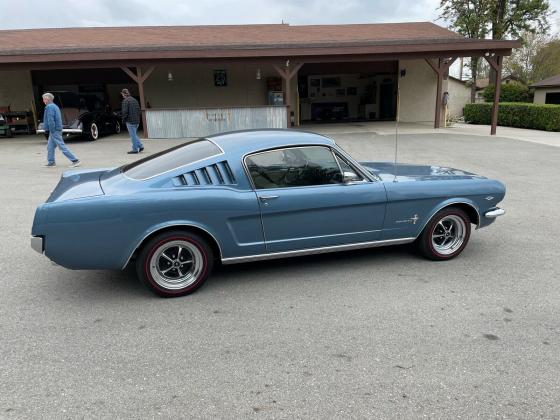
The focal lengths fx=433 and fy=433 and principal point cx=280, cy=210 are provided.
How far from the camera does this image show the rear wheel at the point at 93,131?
15.7 metres

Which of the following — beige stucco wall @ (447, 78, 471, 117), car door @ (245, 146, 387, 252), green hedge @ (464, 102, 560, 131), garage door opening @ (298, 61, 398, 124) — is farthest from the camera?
beige stucco wall @ (447, 78, 471, 117)

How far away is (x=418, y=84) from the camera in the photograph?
22797 mm

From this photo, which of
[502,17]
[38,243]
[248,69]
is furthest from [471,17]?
[38,243]

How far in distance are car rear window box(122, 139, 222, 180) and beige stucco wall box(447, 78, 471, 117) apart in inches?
1257

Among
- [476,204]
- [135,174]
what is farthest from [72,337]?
[476,204]

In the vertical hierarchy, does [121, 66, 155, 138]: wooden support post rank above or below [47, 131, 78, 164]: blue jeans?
above

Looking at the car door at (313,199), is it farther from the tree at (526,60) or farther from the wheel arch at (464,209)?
the tree at (526,60)

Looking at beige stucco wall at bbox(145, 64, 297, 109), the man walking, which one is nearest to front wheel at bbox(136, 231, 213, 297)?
the man walking

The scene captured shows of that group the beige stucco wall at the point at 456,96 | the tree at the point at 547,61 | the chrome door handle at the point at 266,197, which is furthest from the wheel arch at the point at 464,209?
the tree at the point at 547,61

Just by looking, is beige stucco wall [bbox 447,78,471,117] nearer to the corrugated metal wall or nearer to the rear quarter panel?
the corrugated metal wall

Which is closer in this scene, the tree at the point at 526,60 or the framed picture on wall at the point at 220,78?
the framed picture on wall at the point at 220,78

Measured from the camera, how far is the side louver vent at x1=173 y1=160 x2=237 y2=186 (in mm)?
3795

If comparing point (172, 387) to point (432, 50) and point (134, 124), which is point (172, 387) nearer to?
point (134, 124)

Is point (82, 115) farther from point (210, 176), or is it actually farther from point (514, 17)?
point (514, 17)
